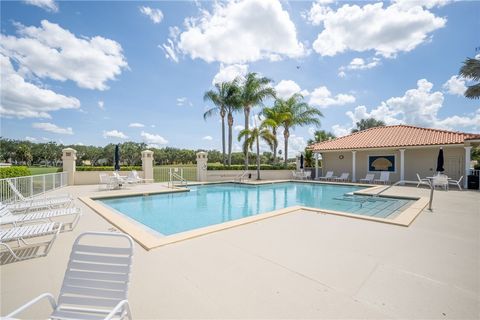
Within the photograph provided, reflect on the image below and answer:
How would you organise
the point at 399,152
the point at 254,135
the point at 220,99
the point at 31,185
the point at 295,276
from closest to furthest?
the point at 295,276, the point at 31,185, the point at 399,152, the point at 254,135, the point at 220,99

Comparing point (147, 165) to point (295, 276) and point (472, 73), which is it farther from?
point (472, 73)

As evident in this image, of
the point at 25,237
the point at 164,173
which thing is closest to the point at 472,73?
the point at 164,173

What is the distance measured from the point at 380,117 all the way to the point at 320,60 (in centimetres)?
3038

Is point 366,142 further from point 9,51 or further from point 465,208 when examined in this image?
point 9,51

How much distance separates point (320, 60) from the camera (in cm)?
1500

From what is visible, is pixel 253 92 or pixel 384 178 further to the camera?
pixel 253 92

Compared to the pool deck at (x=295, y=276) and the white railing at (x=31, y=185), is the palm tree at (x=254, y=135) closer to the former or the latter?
the white railing at (x=31, y=185)

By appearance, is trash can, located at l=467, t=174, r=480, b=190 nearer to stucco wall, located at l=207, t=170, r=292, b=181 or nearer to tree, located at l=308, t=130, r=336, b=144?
stucco wall, located at l=207, t=170, r=292, b=181

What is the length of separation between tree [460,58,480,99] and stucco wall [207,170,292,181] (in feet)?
44.7

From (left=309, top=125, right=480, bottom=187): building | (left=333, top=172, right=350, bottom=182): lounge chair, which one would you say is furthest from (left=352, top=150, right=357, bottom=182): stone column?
(left=333, top=172, right=350, bottom=182): lounge chair

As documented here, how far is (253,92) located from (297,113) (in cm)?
563

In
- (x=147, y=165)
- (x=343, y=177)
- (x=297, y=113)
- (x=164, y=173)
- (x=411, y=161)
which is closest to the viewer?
(x=147, y=165)

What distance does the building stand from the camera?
14.3m

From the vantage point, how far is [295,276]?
3.00m
